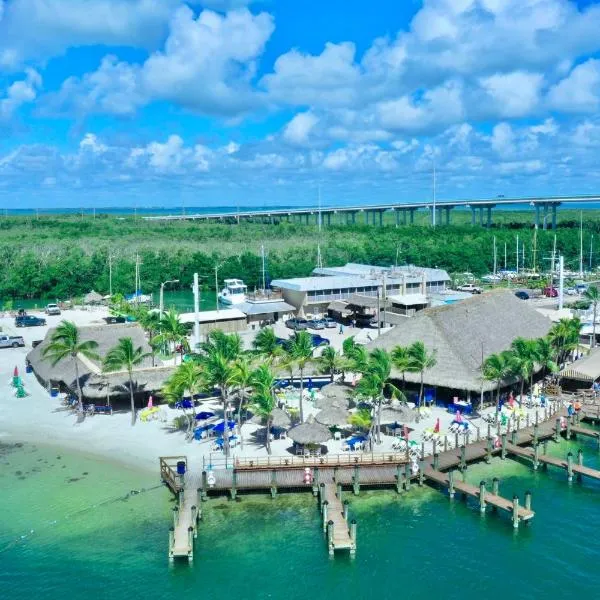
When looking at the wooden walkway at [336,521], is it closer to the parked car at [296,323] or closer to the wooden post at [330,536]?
the wooden post at [330,536]

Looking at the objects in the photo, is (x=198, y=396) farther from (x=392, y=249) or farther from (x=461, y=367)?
(x=392, y=249)

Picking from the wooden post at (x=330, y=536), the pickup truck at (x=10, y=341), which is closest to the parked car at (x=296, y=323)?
the pickup truck at (x=10, y=341)

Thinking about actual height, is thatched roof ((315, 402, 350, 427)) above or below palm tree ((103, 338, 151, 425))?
below

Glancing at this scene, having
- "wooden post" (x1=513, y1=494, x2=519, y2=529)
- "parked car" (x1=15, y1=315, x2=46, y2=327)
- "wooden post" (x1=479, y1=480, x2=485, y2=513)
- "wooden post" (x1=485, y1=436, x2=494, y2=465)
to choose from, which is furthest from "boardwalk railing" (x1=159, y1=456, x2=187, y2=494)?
"parked car" (x1=15, y1=315, x2=46, y2=327)

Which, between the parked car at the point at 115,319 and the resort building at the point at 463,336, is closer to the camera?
the resort building at the point at 463,336

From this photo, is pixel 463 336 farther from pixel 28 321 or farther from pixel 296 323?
pixel 28 321

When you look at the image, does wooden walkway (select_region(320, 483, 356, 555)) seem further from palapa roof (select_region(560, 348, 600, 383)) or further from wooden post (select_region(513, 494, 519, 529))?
palapa roof (select_region(560, 348, 600, 383))
